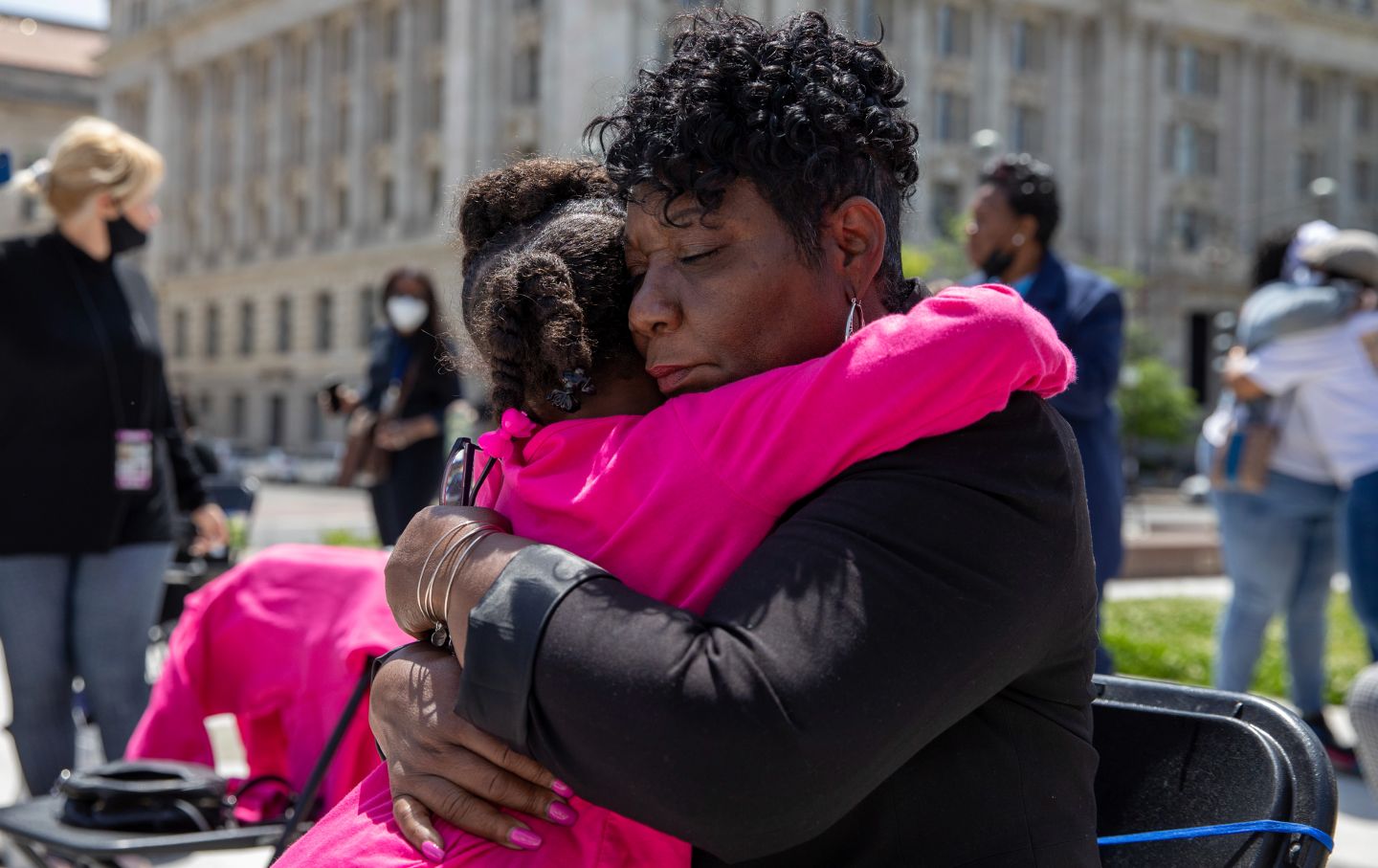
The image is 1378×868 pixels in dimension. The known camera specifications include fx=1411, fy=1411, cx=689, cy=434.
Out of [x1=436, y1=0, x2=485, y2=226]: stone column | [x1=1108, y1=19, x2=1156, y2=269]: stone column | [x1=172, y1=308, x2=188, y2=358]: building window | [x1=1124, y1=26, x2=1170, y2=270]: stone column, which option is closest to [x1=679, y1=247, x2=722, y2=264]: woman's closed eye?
[x1=436, y1=0, x2=485, y2=226]: stone column

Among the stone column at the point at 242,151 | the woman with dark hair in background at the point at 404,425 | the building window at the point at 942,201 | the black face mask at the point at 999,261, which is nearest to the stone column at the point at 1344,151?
the building window at the point at 942,201

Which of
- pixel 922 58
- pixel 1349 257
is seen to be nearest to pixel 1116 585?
pixel 1349 257

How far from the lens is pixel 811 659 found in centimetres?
128

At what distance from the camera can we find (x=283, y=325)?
59.0 meters

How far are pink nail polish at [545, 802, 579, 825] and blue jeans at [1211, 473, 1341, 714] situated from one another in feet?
16.5

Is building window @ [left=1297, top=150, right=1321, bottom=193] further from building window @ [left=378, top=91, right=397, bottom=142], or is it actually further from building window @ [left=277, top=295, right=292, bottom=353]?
building window @ [left=277, top=295, right=292, bottom=353]

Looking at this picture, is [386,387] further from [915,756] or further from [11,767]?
[915,756]

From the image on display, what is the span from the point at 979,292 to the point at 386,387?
6.87m

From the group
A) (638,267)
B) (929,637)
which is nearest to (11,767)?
(638,267)

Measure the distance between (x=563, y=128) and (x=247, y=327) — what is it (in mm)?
22882

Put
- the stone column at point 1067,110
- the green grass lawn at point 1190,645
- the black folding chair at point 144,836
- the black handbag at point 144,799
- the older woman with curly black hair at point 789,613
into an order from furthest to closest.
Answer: the stone column at point 1067,110 → the green grass lawn at point 1190,645 → the black handbag at point 144,799 → the black folding chair at point 144,836 → the older woman with curly black hair at point 789,613

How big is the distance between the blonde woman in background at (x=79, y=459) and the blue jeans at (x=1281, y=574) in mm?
4214

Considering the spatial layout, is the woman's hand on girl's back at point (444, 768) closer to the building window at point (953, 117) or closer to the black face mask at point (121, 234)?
the black face mask at point (121, 234)

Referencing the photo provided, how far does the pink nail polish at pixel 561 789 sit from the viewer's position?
1.45m
